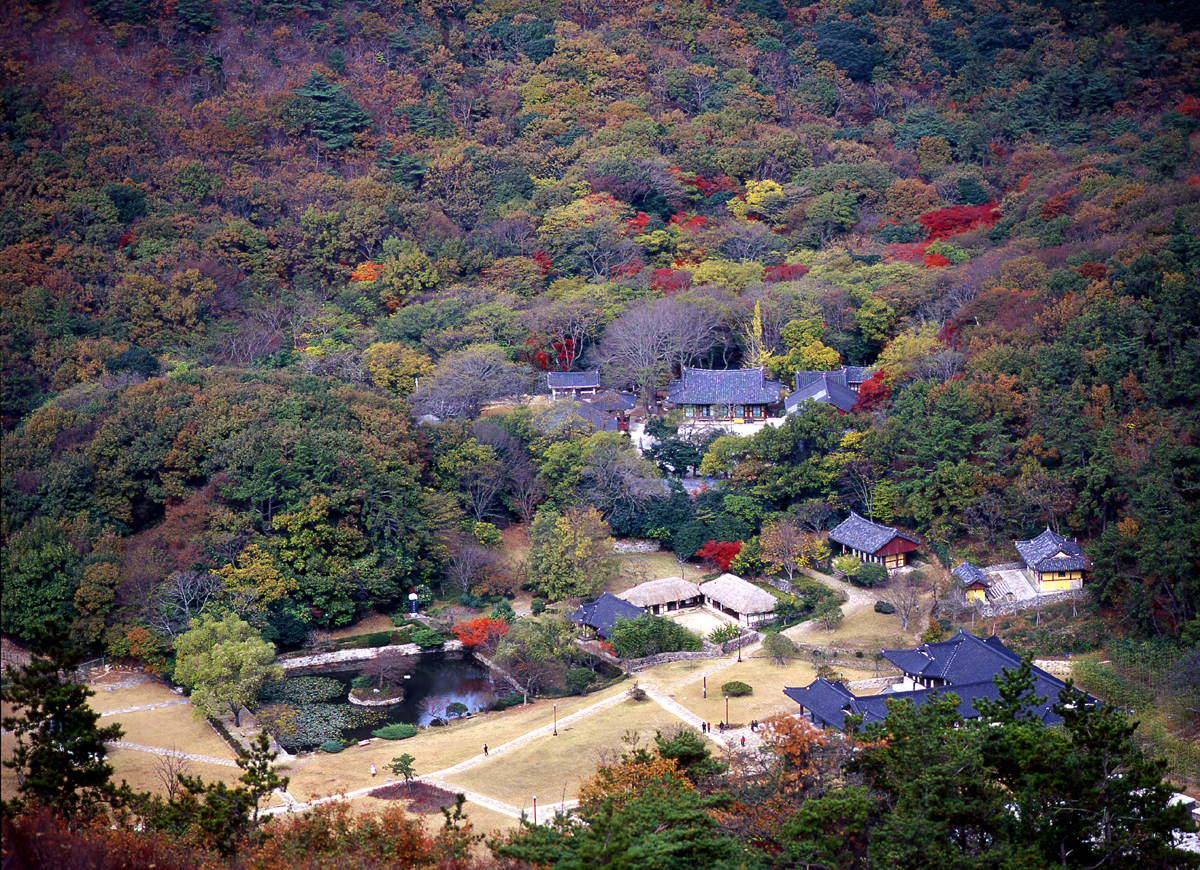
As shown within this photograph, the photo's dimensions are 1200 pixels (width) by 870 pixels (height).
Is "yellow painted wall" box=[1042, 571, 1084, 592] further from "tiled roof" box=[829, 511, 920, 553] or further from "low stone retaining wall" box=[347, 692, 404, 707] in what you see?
"low stone retaining wall" box=[347, 692, 404, 707]

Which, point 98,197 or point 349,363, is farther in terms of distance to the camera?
point 98,197

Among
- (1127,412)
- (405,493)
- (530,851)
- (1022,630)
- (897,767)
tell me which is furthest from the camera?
(405,493)

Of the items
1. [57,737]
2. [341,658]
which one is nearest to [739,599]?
[341,658]

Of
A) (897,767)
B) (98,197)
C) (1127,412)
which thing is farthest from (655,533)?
(98,197)

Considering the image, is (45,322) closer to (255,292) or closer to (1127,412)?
→ (255,292)

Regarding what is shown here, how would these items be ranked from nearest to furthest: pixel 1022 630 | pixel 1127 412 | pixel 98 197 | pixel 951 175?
pixel 1022 630 → pixel 1127 412 → pixel 98 197 → pixel 951 175

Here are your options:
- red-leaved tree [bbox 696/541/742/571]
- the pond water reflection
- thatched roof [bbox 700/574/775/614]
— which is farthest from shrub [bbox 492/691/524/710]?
red-leaved tree [bbox 696/541/742/571]

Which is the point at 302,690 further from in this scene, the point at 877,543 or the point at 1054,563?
the point at 1054,563
